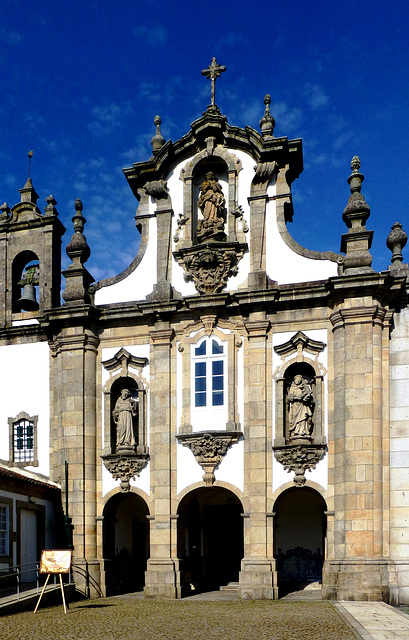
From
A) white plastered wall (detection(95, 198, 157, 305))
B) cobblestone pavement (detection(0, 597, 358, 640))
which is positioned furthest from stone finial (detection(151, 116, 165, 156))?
cobblestone pavement (detection(0, 597, 358, 640))

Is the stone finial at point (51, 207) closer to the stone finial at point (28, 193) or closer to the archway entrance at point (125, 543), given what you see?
the stone finial at point (28, 193)

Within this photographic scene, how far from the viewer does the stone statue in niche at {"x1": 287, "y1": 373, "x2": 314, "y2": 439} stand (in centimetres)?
1989

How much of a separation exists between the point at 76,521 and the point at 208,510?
476cm

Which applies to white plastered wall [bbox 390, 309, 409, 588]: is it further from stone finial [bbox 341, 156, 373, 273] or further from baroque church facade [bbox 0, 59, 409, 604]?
stone finial [bbox 341, 156, 373, 273]

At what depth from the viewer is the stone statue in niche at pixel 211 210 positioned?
21.9 metres

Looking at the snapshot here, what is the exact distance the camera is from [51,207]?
24.0 metres

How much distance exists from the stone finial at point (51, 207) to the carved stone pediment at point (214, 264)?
16.7ft

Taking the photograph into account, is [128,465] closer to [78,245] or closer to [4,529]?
[4,529]

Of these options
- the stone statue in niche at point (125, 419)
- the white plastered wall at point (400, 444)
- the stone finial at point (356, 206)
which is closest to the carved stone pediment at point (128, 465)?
the stone statue in niche at point (125, 419)

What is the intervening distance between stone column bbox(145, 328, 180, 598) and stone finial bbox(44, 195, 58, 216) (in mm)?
5524

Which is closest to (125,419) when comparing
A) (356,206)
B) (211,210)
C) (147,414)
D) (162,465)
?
(147,414)

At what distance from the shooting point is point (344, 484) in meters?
19.0

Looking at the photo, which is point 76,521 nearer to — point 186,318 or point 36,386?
point 36,386

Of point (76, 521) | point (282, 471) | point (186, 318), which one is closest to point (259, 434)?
point (282, 471)
